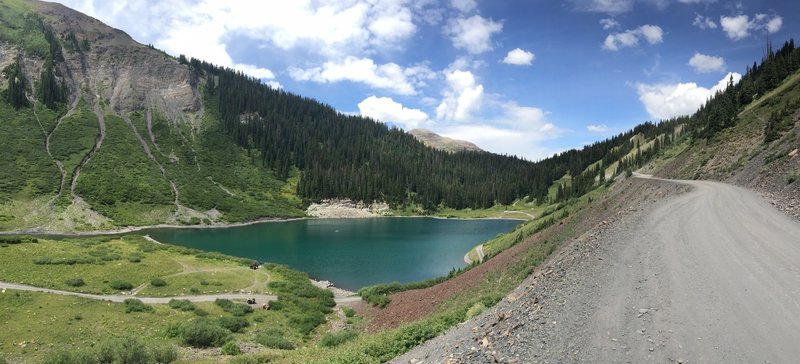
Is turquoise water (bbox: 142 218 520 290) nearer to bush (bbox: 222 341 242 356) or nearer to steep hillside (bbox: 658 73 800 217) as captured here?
bush (bbox: 222 341 242 356)

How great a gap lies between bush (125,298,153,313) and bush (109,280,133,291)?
305 inches

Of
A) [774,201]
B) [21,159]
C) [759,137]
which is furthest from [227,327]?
[21,159]

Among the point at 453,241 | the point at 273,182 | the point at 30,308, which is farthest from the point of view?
the point at 273,182

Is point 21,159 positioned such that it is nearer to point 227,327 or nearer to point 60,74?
point 60,74

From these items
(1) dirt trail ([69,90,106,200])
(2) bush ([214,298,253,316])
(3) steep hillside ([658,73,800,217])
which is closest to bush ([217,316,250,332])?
(2) bush ([214,298,253,316])

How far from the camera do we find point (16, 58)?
181000 millimetres

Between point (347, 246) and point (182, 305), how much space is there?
197 feet

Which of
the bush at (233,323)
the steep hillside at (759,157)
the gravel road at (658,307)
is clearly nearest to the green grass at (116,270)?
the bush at (233,323)

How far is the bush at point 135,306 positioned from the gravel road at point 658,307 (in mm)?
34218

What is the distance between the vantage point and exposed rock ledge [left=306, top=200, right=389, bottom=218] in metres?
182

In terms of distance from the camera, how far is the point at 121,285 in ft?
151

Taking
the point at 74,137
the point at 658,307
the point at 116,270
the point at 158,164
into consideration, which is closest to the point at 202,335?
the point at 658,307

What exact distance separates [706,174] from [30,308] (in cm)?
6985

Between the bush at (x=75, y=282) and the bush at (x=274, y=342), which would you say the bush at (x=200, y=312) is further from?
the bush at (x=75, y=282)
